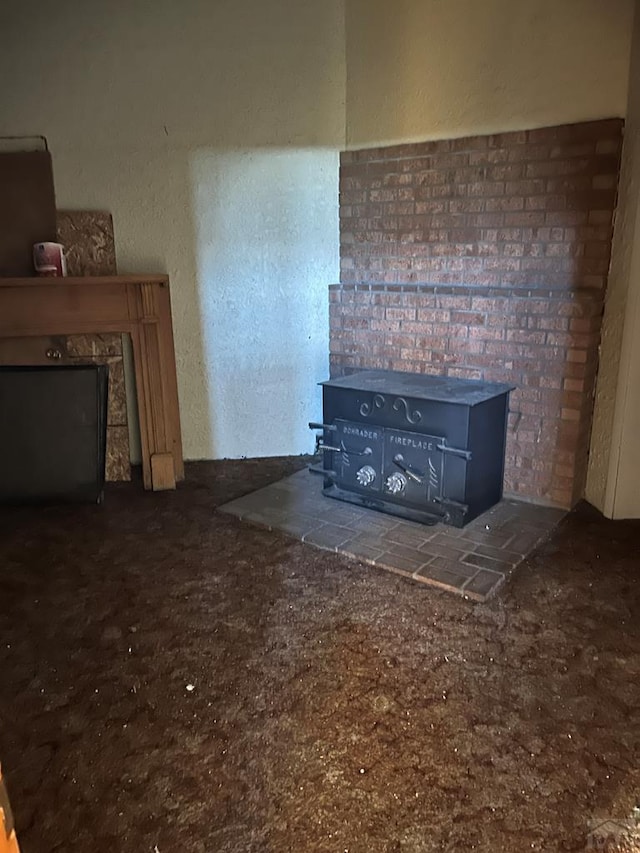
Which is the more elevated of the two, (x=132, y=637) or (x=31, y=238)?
(x=31, y=238)

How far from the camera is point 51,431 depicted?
3225 mm

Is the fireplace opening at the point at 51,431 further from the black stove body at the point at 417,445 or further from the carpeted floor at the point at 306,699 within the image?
the black stove body at the point at 417,445

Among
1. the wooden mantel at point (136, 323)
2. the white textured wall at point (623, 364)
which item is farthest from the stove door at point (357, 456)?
the white textured wall at point (623, 364)

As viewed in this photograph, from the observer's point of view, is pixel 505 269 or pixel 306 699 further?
pixel 505 269

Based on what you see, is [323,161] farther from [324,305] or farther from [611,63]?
[611,63]

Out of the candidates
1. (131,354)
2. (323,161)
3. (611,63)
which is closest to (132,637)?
(131,354)

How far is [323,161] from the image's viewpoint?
142 inches

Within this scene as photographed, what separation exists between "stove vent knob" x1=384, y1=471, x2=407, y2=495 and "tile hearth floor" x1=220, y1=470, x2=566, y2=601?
0.13 m

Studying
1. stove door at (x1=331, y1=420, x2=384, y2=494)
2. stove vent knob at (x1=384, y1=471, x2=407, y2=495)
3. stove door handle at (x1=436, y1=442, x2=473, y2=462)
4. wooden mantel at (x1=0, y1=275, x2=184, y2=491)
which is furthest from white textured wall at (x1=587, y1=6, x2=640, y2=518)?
wooden mantel at (x1=0, y1=275, x2=184, y2=491)

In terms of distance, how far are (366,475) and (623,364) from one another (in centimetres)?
127

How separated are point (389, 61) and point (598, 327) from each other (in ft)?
5.69

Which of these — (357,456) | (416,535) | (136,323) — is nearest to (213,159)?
(136,323)

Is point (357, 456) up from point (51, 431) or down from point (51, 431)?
down

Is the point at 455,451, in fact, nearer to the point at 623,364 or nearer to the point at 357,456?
the point at 357,456
